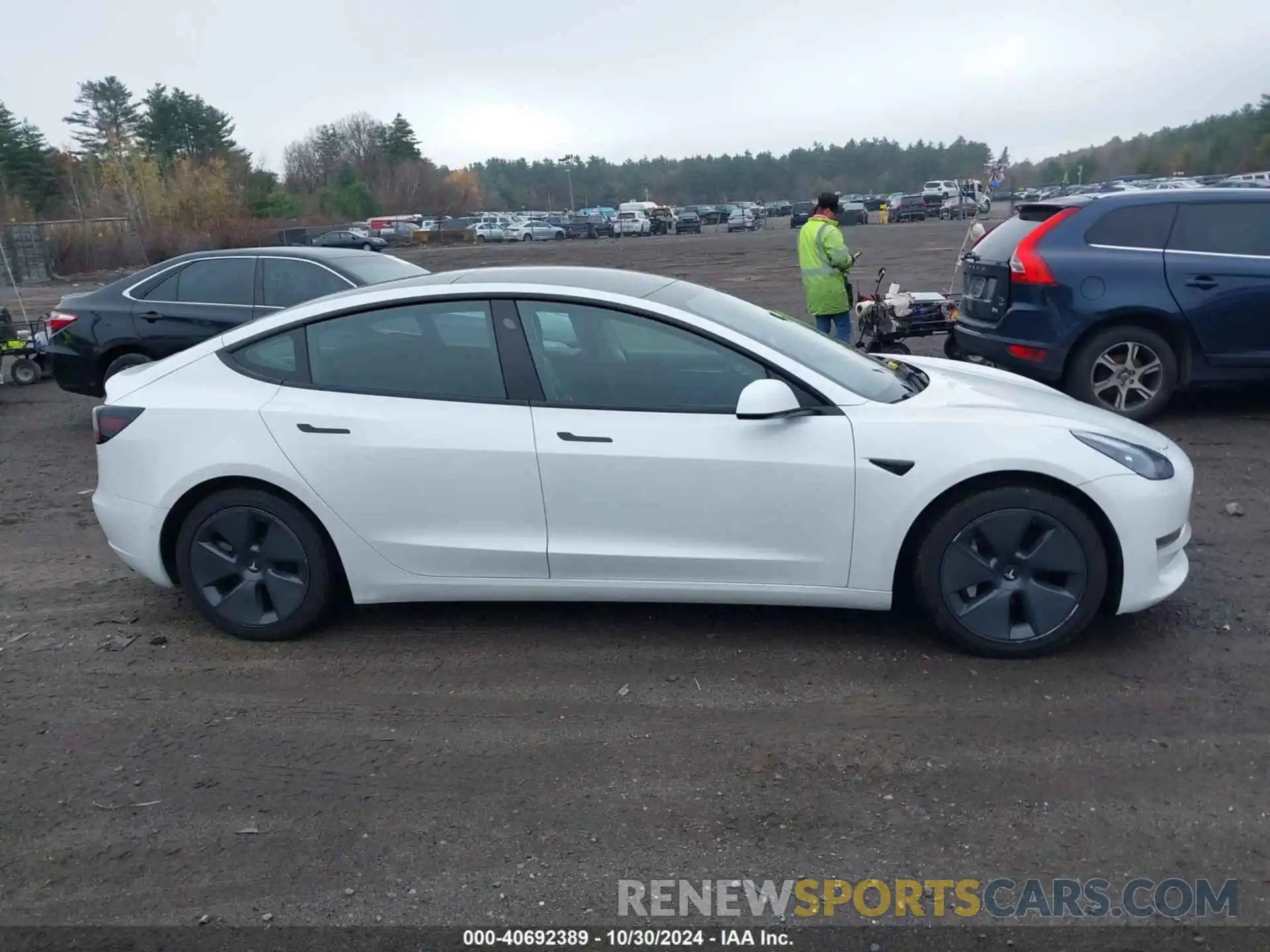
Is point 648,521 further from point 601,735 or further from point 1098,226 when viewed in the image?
point 1098,226

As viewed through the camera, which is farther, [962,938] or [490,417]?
[490,417]

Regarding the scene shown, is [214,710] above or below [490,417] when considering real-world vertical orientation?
below

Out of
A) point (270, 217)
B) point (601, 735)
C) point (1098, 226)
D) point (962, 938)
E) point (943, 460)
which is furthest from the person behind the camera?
point (270, 217)

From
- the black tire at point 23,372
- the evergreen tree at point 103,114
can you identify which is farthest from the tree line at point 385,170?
the black tire at point 23,372

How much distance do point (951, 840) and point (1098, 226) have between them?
20.8 feet

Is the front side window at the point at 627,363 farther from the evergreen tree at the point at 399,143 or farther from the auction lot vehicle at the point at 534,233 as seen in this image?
the evergreen tree at the point at 399,143

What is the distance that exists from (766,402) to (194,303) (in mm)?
7094

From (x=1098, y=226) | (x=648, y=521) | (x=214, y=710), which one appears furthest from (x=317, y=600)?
(x=1098, y=226)

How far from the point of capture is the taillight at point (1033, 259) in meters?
8.02

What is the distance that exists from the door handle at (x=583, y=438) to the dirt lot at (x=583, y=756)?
914 mm

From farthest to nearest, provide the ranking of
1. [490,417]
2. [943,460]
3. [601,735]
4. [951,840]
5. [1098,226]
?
[1098,226] < [490,417] < [943,460] < [601,735] < [951,840]

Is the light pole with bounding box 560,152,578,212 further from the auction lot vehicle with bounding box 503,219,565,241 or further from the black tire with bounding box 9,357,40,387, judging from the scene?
the black tire with bounding box 9,357,40,387

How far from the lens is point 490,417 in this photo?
4441 mm

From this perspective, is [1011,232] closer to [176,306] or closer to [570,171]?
[176,306]
